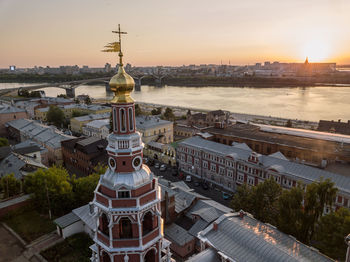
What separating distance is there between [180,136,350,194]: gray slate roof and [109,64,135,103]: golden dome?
74.4 feet

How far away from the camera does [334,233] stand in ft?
54.2

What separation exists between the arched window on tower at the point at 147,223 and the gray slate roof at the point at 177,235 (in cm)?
982

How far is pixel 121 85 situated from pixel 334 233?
53.1 ft

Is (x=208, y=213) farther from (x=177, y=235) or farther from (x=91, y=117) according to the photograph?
(x=91, y=117)

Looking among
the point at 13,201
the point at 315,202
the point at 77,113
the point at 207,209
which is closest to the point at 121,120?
the point at 207,209

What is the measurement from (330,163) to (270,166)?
818 centimetres

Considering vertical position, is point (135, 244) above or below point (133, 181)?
below

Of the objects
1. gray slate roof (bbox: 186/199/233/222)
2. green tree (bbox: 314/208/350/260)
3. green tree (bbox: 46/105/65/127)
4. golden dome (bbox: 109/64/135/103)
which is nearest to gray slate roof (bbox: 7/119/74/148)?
green tree (bbox: 46/105/65/127)

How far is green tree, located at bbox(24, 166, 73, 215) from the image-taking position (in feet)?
78.6

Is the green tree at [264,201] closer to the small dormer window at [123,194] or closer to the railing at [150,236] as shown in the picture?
the railing at [150,236]

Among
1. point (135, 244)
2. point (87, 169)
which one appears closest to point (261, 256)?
point (135, 244)

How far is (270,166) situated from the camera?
2911 centimetres

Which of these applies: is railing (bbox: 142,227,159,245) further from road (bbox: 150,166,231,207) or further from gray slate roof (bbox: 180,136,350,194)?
gray slate roof (bbox: 180,136,350,194)

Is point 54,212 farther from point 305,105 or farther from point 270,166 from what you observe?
point 305,105
